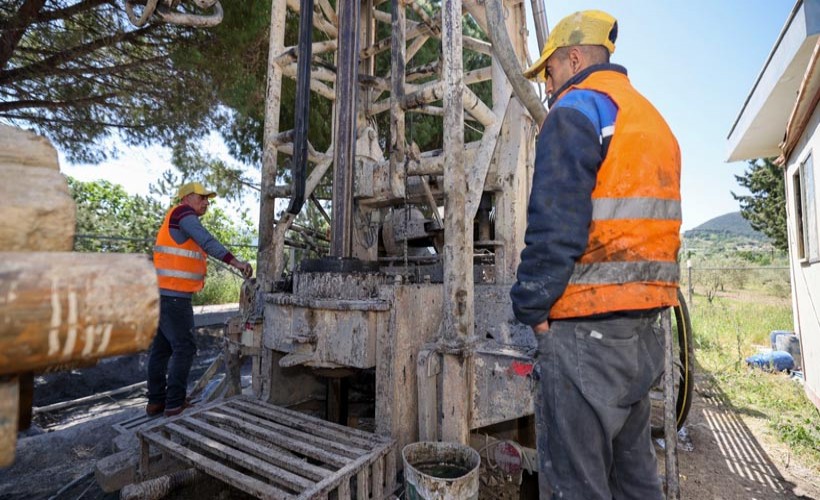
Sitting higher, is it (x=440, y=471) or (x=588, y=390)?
(x=588, y=390)

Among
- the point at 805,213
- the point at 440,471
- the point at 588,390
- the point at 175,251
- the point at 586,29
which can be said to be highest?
the point at 586,29

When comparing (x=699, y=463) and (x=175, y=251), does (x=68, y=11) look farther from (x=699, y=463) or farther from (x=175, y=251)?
(x=699, y=463)

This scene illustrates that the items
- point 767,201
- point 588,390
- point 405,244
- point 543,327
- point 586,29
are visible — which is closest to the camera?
point 588,390

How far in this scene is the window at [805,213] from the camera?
180 inches

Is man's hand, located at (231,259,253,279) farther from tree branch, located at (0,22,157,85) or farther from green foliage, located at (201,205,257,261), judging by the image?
green foliage, located at (201,205,257,261)

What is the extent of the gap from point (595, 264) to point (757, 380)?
5678 mm

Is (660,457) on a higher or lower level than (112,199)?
lower

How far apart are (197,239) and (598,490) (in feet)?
10.5

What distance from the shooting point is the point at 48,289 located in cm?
59

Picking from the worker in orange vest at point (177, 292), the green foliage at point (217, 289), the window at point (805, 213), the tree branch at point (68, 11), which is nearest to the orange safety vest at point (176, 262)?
the worker in orange vest at point (177, 292)

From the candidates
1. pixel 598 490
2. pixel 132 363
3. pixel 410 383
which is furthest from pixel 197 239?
pixel 132 363

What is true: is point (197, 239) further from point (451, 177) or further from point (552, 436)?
point (552, 436)

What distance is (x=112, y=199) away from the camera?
15.9 meters

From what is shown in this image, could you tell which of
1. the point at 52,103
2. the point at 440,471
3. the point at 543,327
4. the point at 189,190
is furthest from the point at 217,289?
the point at 543,327
